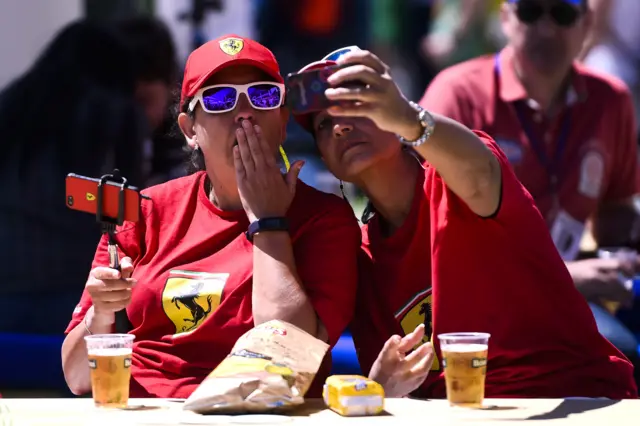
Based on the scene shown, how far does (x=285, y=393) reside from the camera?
2.16 meters

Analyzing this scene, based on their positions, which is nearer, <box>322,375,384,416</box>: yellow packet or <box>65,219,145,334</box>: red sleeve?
<box>322,375,384,416</box>: yellow packet

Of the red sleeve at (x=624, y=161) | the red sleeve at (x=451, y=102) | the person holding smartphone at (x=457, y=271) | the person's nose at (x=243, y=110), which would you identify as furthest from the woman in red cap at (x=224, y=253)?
the red sleeve at (x=624, y=161)

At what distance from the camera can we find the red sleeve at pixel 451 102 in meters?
4.43

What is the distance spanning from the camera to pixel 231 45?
9.32 ft

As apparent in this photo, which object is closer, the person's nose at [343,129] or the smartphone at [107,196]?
the smartphone at [107,196]

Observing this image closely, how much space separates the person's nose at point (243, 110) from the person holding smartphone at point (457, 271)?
0.19 metres

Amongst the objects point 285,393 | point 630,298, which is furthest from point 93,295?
point 630,298

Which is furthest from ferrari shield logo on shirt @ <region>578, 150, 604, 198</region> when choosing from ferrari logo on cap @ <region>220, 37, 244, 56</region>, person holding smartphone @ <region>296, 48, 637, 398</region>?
ferrari logo on cap @ <region>220, 37, 244, 56</region>

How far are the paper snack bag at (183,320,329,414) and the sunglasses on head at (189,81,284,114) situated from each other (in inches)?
27.8

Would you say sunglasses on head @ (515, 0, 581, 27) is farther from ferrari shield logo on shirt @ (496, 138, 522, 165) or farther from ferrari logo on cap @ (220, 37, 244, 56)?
ferrari logo on cap @ (220, 37, 244, 56)

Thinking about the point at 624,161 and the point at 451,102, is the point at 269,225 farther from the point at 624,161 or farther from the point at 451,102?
the point at 624,161

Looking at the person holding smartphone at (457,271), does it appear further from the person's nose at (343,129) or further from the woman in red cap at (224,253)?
the woman in red cap at (224,253)

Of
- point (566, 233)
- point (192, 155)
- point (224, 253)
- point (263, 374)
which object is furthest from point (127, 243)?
point (566, 233)

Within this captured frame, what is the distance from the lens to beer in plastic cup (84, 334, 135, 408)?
7.28 feet
